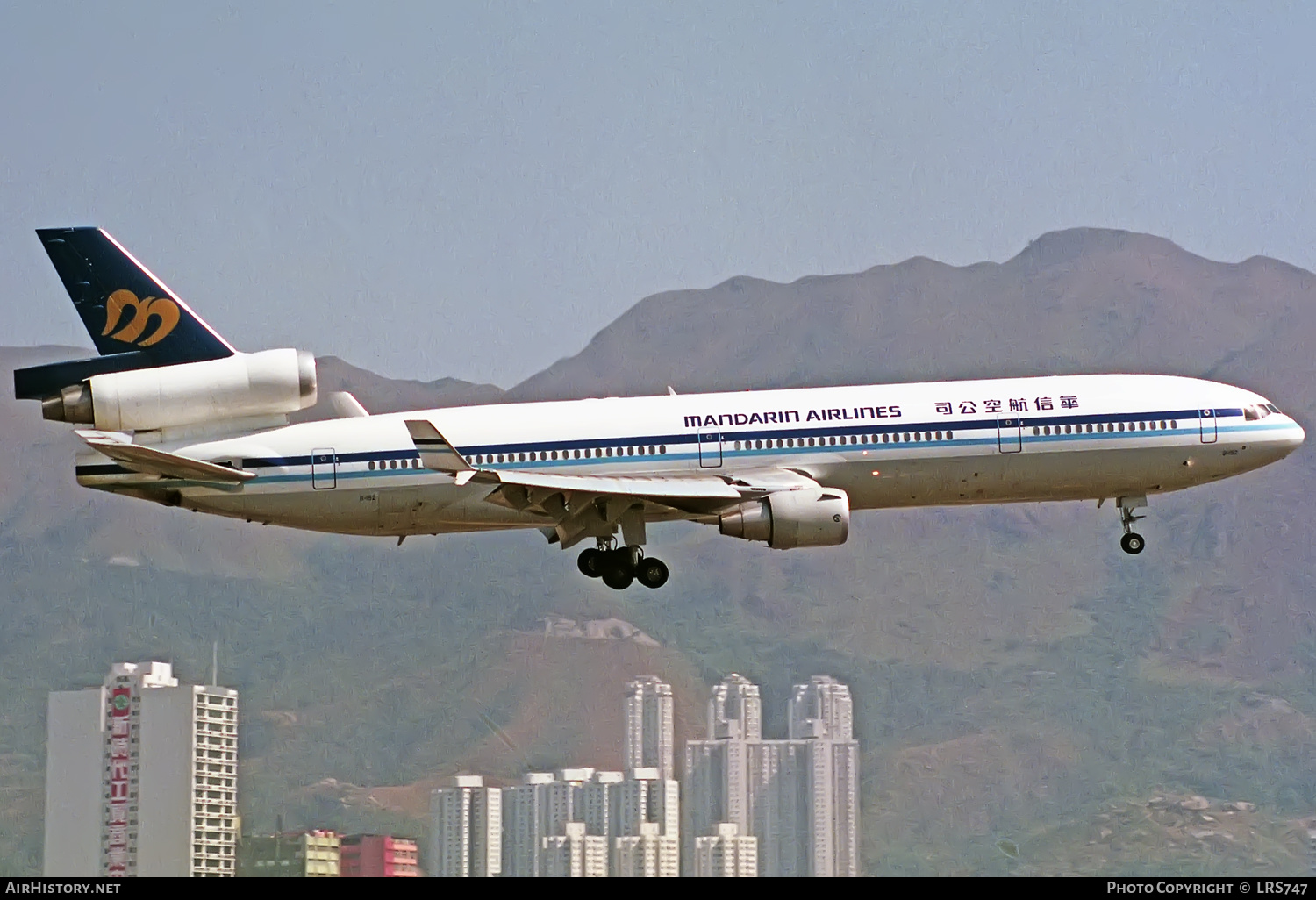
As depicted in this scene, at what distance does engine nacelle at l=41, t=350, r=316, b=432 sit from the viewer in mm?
53969

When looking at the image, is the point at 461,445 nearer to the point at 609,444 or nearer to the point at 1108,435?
the point at 609,444

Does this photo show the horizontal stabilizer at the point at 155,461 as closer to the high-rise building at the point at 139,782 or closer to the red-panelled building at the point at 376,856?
the red-panelled building at the point at 376,856

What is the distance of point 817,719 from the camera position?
18725 cm

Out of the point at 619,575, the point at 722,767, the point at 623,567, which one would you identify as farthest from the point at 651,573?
the point at 722,767

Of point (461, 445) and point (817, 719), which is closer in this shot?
point (461, 445)

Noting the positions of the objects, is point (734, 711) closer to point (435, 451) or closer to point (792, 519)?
point (792, 519)

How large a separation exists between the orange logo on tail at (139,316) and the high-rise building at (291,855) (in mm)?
76633

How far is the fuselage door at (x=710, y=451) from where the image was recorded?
53500 mm

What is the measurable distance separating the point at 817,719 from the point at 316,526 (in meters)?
137

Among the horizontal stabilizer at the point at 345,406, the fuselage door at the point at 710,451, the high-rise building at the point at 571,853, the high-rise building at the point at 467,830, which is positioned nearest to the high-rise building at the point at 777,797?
the high-rise building at the point at 571,853

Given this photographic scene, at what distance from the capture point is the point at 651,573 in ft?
183

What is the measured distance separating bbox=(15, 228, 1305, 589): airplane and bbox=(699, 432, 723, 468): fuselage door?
58 mm

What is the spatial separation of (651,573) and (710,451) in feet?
15.2
